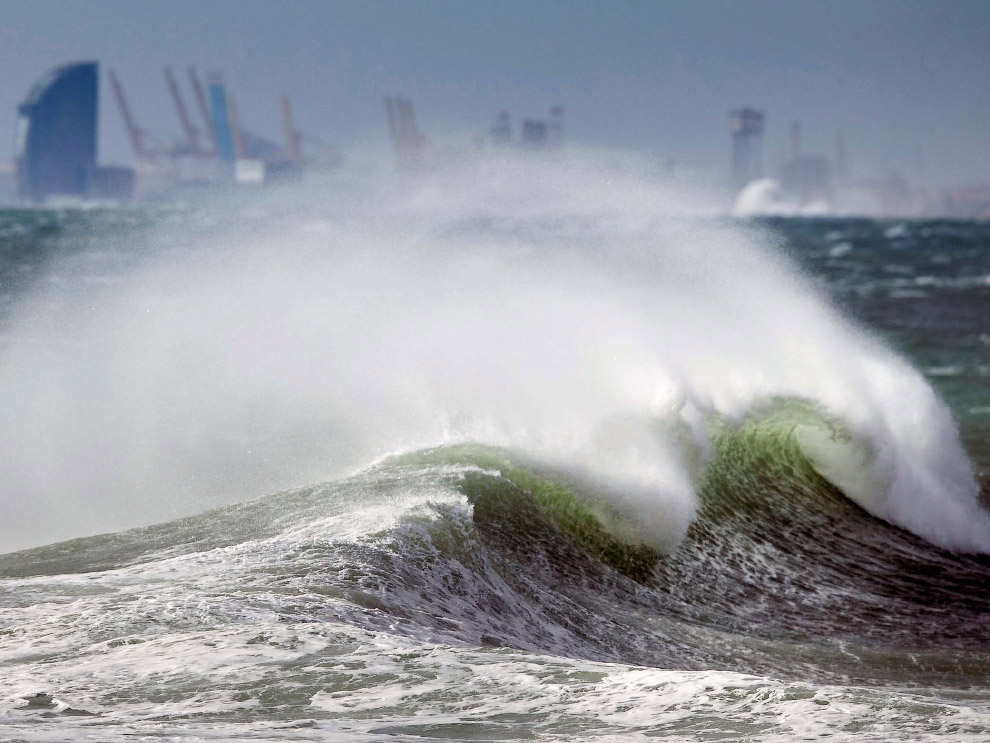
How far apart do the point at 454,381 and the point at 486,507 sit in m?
3.71

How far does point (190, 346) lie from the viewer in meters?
14.9

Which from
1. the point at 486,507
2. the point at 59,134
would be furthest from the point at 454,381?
the point at 59,134

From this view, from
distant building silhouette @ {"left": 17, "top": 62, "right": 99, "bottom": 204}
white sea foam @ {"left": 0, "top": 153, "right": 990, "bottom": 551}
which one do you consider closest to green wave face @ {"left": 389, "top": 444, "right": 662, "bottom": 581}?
white sea foam @ {"left": 0, "top": 153, "right": 990, "bottom": 551}

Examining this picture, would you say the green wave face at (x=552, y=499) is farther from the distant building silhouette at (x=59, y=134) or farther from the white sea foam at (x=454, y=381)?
the distant building silhouette at (x=59, y=134)

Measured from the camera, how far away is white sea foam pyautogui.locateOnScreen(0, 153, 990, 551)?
10375 millimetres

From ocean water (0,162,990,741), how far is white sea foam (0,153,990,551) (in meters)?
0.06

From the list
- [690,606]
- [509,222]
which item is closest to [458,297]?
[690,606]

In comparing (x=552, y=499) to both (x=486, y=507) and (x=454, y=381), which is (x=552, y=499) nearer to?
(x=486, y=507)

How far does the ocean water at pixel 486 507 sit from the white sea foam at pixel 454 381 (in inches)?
2.2

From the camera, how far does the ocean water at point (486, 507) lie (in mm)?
4871

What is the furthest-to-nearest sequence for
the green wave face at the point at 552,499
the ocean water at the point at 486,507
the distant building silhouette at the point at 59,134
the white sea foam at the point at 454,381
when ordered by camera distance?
1. the distant building silhouette at the point at 59,134
2. the white sea foam at the point at 454,381
3. the green wave face at the point at 552,499
4. the ocean water at the point at 486,507

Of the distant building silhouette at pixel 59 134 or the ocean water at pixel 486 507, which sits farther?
the distant building silhouette at pixel 59 134

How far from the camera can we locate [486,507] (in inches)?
327

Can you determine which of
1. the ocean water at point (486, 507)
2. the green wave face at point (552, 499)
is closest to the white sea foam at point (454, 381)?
the ocean water at point (486, 507)
